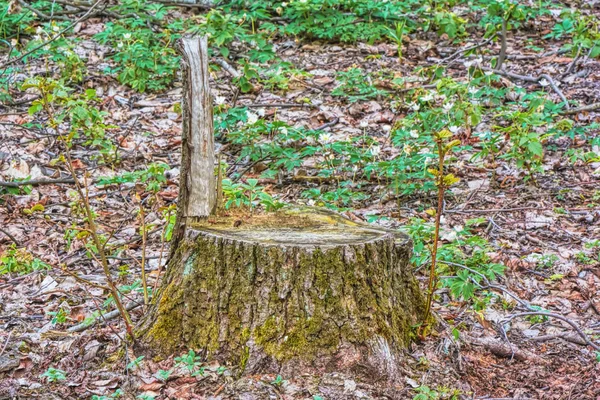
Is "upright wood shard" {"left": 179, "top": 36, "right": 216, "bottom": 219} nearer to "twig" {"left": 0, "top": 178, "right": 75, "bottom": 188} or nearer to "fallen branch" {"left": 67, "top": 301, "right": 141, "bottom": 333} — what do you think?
"fallen branch" {"left": 67, "top": 301, "right": 141, "bottom": 333}

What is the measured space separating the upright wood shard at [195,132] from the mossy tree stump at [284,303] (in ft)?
0.91

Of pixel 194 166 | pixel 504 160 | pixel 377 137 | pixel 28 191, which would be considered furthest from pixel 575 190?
pixel 28 191

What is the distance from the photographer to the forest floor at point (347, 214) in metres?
2.88

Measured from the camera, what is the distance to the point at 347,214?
15.3 ft

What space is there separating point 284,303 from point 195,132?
960 mm

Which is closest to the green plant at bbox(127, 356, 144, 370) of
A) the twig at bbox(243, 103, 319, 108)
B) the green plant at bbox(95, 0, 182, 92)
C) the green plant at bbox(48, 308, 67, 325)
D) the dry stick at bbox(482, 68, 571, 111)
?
the green plant at bbox(48, 308, 67, 325)

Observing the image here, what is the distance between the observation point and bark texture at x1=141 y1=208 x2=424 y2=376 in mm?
2768

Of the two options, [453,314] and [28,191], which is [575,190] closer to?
[453,314]

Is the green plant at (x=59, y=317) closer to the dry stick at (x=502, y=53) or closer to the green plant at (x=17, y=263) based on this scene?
the green plant at (x=17, y=263)

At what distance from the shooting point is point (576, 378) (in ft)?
9.89

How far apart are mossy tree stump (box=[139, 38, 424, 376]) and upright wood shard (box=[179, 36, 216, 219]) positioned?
0.28 meters

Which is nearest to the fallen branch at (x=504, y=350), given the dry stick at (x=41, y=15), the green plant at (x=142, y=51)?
the green plant at (x=142, y=51)

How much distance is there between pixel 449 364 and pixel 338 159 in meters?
3.03

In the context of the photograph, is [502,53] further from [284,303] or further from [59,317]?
[59,317]
